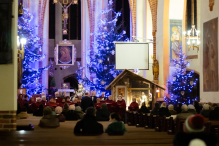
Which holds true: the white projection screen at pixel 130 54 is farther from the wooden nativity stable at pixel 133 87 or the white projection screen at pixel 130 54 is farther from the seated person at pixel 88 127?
A: the seated person at pixel 88 127

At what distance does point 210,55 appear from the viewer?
46.0 ft

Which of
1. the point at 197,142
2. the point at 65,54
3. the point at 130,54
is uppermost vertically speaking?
the point at 65,54

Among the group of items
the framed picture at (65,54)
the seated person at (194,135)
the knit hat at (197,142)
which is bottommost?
the knit hat at (197,142)

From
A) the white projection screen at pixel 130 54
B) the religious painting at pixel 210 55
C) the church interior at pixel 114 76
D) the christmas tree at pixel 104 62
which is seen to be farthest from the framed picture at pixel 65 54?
the religious painting at pixel 210 55

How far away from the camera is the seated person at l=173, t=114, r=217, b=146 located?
2.91 m

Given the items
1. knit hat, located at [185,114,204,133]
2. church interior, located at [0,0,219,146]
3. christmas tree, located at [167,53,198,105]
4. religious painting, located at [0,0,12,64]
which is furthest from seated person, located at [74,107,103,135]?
christmas tree, located at [167,53,198,105]

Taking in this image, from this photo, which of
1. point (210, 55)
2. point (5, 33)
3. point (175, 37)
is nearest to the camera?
point (5, 33)

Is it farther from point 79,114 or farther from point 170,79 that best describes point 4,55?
point 170,79

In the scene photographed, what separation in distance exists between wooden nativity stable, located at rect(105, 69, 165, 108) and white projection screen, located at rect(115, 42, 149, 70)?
8.53 ft

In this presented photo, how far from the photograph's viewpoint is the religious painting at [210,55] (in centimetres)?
1361

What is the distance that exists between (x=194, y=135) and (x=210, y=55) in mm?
11632

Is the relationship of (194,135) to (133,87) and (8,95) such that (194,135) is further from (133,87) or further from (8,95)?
(133,87)

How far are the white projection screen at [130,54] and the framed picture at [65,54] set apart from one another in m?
11.7

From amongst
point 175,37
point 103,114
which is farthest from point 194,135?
point 175,37
